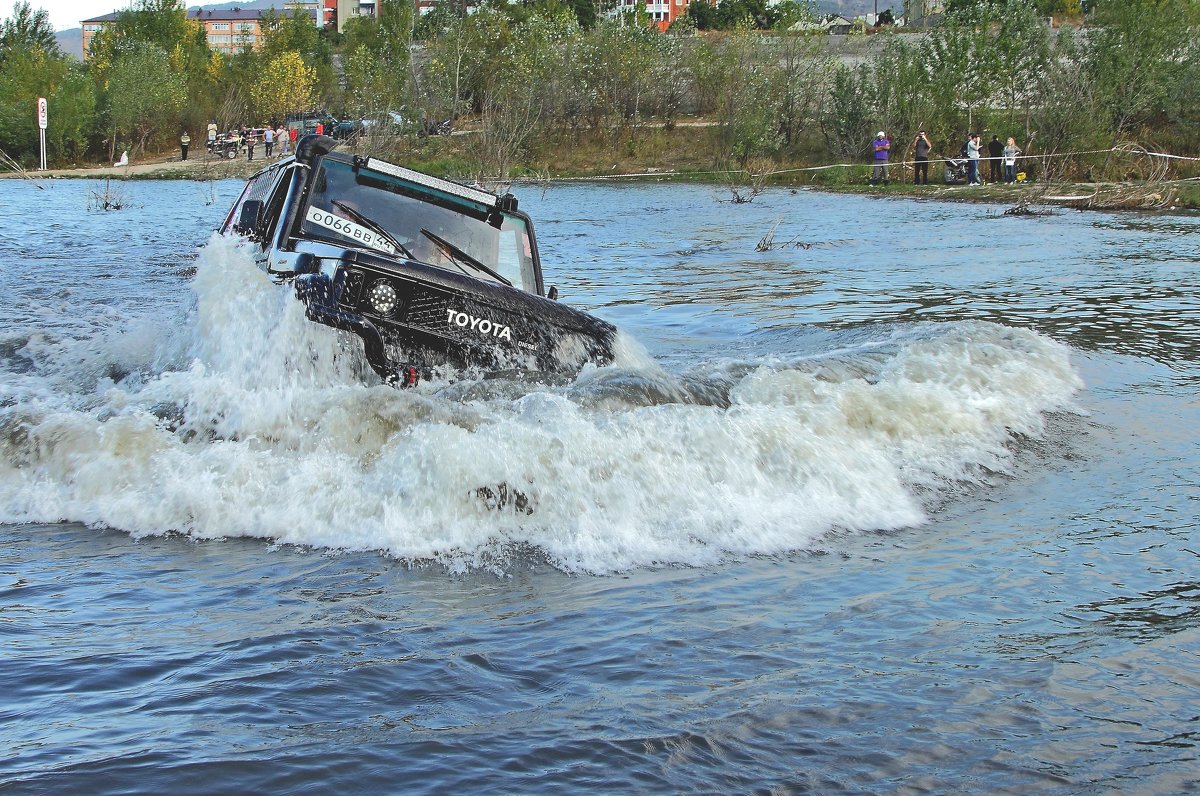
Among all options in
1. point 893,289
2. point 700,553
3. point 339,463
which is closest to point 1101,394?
point 700,553

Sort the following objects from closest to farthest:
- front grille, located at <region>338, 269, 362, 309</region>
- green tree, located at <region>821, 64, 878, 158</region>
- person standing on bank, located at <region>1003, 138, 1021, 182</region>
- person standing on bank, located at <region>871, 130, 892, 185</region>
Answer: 1. front grille, located at <region>338, 269, 362, 309</region>
2. person standing on bank, located at <region>1003, 138, 1021, 182</region>
3. person standing on bank, located at <region>871, 130, 892, 185</region>
4. green tree, located at <region>821, 64, 878, 158</region>

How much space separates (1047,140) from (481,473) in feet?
137

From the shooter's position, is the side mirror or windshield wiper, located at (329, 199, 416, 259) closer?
windshield wiper, located at (329, 199, 416, 259)

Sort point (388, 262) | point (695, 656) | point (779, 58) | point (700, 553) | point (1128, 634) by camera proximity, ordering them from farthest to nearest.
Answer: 1. point (779, 58)
2. point (388, 262)
3. point (700, 553)
4. point (1128, 634)
5. point (695, 656)

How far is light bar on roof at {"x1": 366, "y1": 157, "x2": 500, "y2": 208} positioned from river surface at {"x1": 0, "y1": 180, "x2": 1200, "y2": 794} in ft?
3.64

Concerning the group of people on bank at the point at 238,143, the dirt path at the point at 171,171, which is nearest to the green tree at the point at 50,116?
the dirt path at the point at 171,171

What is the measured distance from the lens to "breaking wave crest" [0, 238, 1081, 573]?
598 centimetres

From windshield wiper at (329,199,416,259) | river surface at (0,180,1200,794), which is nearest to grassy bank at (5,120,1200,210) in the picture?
windshield wiper at (329,199,416,259)

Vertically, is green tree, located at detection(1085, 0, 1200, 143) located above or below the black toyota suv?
above

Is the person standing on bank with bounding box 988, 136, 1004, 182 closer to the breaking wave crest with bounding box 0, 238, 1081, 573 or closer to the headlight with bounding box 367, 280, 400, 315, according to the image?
the breaking wave crest with bounding box 0, 238, 1081, 573

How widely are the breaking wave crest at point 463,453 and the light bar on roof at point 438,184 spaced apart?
3.53 ft

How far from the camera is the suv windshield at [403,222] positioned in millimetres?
7992

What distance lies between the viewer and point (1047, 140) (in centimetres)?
4372

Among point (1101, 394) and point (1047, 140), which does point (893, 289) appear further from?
point (1047, 140)
